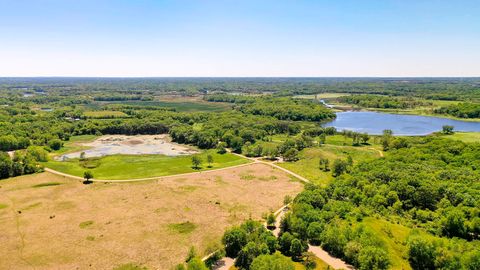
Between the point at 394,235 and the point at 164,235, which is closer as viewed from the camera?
the point at 394,235

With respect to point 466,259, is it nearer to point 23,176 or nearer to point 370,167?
point 370,167

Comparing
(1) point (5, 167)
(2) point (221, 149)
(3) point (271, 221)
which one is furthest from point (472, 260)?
(1) point (5, 167)

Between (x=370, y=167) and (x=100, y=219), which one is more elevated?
(x=370, y=167)

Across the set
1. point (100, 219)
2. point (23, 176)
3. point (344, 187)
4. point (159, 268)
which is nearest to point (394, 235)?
point (344, 187)

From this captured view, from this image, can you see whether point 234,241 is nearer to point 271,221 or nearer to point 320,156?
point 271,221

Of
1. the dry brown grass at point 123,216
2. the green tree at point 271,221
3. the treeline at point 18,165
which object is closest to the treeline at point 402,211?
the green tree at point 271,221

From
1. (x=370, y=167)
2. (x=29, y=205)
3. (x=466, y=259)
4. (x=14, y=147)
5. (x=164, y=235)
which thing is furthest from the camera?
(x=14, y=147)
